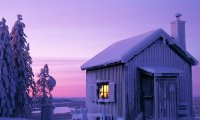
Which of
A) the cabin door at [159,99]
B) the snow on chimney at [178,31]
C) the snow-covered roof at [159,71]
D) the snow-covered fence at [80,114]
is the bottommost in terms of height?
the snow-covered fence at [80,114]

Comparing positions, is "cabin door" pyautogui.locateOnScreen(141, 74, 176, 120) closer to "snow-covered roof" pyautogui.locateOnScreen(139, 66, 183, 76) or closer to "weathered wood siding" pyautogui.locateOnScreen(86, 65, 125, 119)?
"snow-covered roof" pyautogui.locateOnScreen(139, 66, 183, 76)

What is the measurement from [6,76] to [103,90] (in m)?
12.7

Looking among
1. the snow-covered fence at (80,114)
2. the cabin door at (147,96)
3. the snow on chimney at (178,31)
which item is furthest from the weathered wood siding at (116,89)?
the snow on chimney at (178,31)

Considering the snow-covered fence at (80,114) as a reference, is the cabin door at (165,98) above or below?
above

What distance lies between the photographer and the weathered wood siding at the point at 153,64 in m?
22.8

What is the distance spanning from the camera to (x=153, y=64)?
78.1ft

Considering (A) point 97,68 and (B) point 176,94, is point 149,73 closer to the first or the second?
(B) point 176,94

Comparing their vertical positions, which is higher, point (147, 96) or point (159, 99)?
point (147, 96)

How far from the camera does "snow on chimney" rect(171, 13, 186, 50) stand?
25545 mm

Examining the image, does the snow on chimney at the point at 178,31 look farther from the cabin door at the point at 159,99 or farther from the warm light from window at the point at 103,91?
the warm light from window at the point at 103,91

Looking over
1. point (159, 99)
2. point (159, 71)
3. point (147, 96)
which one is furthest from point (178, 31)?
point (159, 99)

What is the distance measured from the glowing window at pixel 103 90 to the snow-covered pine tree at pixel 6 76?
11798 mm

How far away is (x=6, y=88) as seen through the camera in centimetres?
3484

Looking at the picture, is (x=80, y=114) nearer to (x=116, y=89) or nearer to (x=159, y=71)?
(x=116, y=89)
